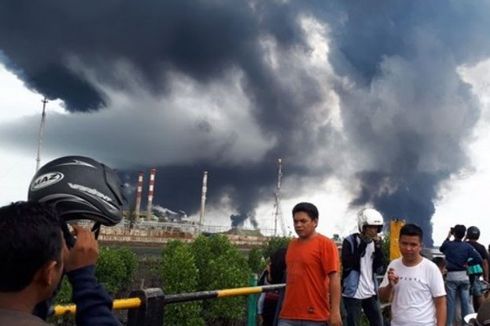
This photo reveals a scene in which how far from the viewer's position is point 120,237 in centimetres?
5094

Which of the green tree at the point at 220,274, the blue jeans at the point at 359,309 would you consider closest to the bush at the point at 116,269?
the green tree at the point at 220,274

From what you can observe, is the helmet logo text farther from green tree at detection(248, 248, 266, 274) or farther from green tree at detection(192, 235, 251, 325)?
green tree at detection(248, 248, 266, 274)

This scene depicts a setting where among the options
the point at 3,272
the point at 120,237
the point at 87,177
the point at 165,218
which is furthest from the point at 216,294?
the point at 165,218

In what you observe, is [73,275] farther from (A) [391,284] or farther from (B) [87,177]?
(A) [391,284]

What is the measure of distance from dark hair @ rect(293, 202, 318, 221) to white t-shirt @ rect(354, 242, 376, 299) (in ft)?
4.67

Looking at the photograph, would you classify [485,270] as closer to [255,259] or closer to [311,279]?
[311,279]

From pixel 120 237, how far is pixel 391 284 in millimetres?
48453

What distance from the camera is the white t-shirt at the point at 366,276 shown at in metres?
5.98

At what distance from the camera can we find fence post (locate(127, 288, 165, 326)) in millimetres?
3684

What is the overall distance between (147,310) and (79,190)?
1.81 metres

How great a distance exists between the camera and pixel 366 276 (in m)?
5.99

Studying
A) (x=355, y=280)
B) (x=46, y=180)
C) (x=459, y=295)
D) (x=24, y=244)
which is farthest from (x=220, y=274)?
(x=24, y=244)

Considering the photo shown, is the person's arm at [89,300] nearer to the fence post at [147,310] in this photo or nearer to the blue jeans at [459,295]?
the fence post at [147,310]

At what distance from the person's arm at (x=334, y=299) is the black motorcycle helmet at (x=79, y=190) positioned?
9.28 ft
